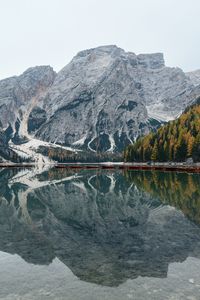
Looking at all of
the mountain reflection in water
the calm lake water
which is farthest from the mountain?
the calm lake water

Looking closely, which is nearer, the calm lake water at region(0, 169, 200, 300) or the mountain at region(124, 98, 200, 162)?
the calm lake water at region(0, 169, 200, 300)

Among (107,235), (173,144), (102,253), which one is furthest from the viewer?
(173,144)

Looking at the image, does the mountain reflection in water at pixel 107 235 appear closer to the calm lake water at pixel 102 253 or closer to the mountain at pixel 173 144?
the calm lake water at pixel 102 253

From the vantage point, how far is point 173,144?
163000mm

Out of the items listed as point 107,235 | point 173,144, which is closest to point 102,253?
point 107,235

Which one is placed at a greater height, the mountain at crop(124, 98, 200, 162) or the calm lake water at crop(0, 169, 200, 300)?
the mountain at crop(124, 98, 200, 162)

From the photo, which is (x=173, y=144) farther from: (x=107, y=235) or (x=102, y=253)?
(x=102, y=253)

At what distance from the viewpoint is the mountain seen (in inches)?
6014

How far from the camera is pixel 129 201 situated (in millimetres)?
47719

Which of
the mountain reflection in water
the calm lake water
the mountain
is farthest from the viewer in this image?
the mountain

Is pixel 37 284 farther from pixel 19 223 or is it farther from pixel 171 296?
pixel 19 223

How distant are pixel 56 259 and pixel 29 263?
1745mm

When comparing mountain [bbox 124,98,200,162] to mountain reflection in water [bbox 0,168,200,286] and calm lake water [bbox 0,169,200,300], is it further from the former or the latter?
calm lake water [bbox 0,169,200,300]

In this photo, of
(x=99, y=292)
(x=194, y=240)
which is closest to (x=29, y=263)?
(x=99, y=292)
